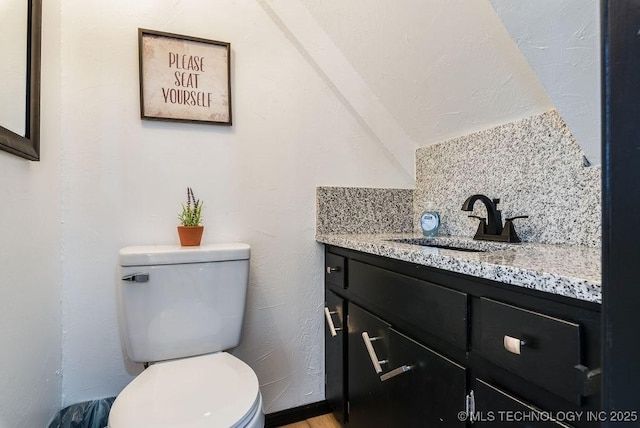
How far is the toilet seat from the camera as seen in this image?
2.57ft

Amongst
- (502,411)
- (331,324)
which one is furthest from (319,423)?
(502,411)

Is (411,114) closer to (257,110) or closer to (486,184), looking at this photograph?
(486,184)

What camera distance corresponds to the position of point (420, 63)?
123 centimetres

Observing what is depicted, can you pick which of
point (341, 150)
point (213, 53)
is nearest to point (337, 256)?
point (341, 150)

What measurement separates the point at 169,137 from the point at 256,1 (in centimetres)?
70

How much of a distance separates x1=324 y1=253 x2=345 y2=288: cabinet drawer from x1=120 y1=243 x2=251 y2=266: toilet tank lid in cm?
37

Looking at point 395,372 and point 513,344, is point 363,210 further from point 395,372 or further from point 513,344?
point 513,344

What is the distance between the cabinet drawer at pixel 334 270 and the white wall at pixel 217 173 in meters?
0.05

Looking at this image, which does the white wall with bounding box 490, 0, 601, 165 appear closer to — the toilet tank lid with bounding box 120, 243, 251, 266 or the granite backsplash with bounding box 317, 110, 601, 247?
the granite backsplash with bounding box 317, 110, 601, 247

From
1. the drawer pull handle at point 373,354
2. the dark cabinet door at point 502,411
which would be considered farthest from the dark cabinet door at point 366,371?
the dark cabinet door at point 502,411

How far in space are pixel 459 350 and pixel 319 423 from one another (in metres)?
1.01

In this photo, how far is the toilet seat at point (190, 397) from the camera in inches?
30.8

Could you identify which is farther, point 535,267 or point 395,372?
point 395,372

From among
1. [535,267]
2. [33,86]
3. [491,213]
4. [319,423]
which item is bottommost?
[319,423]
